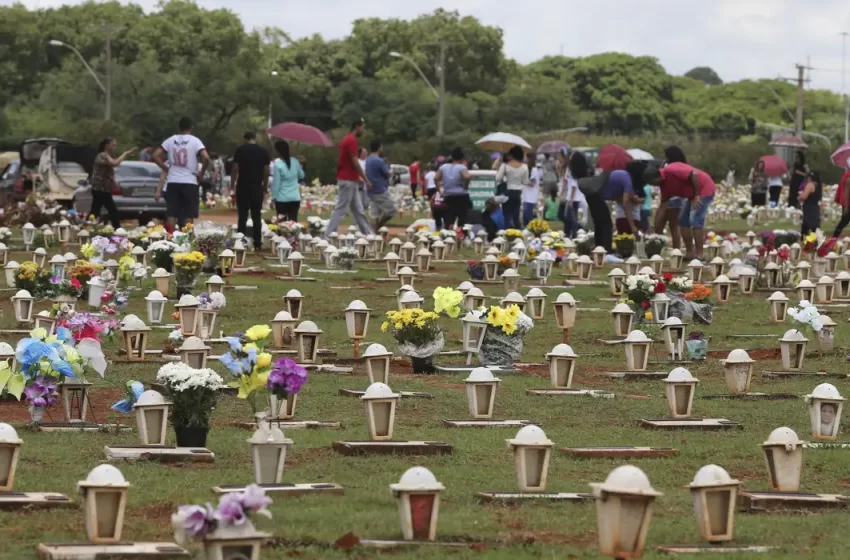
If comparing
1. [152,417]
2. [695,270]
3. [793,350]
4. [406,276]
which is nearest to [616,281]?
[695,270]

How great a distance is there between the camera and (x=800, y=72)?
97.2 m

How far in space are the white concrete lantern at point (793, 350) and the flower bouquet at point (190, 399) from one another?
6.14 metres

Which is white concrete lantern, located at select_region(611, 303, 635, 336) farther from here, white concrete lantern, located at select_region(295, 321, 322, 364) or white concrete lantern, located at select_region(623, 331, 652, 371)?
white concrete lantern, located at select_region(295, 321, 322, 364)

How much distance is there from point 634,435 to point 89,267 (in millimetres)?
9103

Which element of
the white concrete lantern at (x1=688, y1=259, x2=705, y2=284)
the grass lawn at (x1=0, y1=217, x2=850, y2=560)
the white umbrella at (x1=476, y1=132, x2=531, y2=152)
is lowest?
the grass lawn at (x1=0, y1=217, x2=850, y2=560)

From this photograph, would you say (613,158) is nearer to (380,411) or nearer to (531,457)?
(380,411)

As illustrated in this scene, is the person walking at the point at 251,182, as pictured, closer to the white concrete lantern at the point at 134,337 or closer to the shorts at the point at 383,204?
the shorts at the point at 383,204

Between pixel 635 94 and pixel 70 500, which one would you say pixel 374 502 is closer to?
pixel 70 500

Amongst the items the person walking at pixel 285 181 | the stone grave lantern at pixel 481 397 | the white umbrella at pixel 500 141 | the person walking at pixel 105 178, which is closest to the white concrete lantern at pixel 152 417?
the stone grave lantern at pixel 481 397

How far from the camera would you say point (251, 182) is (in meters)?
27.7

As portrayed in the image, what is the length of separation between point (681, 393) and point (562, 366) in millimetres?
1788

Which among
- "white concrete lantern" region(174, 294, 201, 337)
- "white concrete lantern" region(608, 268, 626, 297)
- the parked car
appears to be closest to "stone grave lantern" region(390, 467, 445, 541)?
"white concrete lantern" region(174, 294, 201, 337)

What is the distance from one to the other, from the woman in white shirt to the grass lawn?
1440 cm

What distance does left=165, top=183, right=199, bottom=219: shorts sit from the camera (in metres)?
25.1
